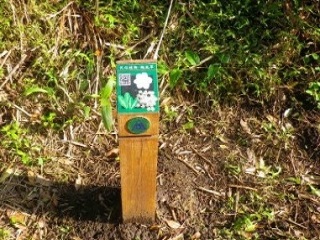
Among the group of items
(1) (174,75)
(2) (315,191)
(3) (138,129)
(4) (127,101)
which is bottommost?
(2) (315,191)

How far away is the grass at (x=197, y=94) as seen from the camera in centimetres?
297

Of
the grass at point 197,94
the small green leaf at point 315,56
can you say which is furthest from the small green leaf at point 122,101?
the small green leaf at point 315,56

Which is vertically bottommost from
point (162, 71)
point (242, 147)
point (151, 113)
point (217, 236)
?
point (217, 236)

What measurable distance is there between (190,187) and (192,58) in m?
0.85

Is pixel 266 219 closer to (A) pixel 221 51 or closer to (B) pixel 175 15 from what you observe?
(A) pixel 221 51

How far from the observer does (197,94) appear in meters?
3.28

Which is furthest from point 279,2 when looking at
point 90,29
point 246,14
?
point 90,29

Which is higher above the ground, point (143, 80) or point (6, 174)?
point (143, 80)

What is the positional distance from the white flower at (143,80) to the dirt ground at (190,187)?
112cm

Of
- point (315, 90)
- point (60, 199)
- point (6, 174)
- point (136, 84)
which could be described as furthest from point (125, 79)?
point (315, 90)

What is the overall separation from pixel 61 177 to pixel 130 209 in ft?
1.85

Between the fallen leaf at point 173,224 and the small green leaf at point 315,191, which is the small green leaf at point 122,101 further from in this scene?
the small green leaf at point 315,191

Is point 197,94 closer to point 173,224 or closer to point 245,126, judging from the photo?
point 245,126

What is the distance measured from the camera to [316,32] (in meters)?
3.34
